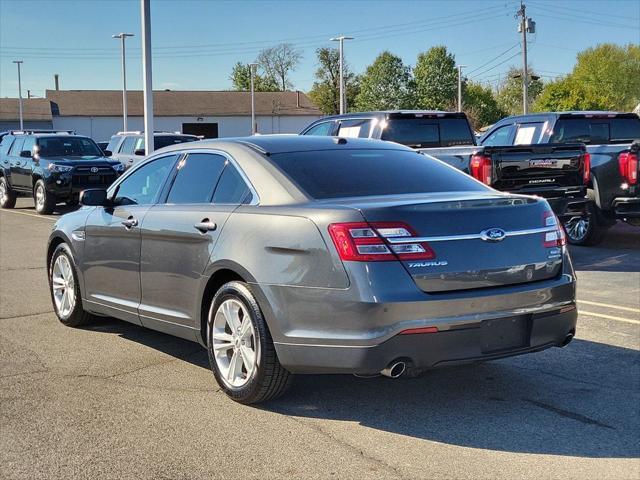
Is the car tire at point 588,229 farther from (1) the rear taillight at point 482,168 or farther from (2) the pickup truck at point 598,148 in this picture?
(1) the rear taillight at point 482,168

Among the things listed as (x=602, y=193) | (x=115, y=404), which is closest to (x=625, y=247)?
(x=602, y=193)

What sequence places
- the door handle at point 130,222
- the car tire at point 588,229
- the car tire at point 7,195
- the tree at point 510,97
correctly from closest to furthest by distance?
1. the door handle at point 130,222
2. the car tire at point 588,229
3. the car tire at point 7,195
4. the tree at point 510,97

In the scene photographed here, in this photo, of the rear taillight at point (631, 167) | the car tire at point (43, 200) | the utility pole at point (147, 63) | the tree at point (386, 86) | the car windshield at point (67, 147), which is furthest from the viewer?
the tree at point (386, 86)

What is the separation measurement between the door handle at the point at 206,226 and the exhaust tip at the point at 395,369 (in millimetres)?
1520

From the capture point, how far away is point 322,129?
44.3 ft

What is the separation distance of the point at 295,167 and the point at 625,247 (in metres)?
8.79

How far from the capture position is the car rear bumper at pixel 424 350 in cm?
413

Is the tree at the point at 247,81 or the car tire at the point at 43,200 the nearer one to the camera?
the car tire at the point at 43,200

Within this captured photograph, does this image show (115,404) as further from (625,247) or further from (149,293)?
(625,247)

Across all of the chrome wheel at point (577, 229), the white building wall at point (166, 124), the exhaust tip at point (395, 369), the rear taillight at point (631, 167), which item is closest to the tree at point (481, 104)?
the white building wall at point (166, 124)

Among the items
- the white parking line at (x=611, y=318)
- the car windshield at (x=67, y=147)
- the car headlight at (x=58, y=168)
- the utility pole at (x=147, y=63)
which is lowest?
the white parking line at (x=611, y=318)

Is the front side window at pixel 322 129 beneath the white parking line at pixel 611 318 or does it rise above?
above

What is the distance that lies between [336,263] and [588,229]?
882cm

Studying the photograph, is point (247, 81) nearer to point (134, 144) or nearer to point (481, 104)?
point (481, 104)
